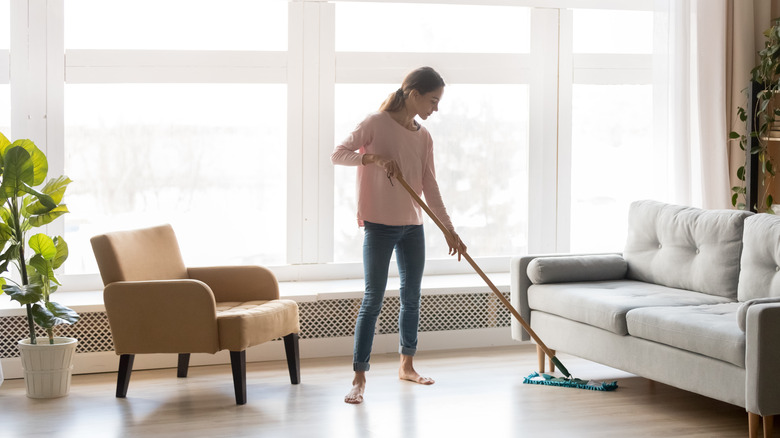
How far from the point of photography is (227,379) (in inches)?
175

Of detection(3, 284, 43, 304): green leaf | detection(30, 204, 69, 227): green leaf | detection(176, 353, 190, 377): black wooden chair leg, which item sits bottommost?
detection(176, 353, 190, 377): black wooden chair leg

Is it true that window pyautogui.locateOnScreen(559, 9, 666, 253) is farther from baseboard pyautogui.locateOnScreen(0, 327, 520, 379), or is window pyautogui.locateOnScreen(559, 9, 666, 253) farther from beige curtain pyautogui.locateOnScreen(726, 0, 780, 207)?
baseboard pyautogui.locateOnScreen(0, 327, 520, 379)

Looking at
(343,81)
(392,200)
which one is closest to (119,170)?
(343,81)

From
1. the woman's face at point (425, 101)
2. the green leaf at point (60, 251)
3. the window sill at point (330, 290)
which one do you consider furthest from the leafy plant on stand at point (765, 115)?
the green leaf at point (60, 251)

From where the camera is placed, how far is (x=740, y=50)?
17.9ft

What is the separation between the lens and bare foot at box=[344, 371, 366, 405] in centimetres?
395

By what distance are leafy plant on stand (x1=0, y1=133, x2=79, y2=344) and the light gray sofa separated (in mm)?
2165

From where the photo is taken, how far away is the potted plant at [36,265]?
3.98m

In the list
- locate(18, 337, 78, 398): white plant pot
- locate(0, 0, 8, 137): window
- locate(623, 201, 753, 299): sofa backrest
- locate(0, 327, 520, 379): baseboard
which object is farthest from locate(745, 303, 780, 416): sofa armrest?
locate(0, 0, 8, 137): window

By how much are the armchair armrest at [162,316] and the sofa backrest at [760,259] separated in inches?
88.9

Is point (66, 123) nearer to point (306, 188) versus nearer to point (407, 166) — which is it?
point (306, 188)

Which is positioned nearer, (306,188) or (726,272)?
(726,272)

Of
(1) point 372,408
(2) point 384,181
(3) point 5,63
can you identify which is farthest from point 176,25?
(1) point 372,408

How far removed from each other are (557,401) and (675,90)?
2.27 metres
